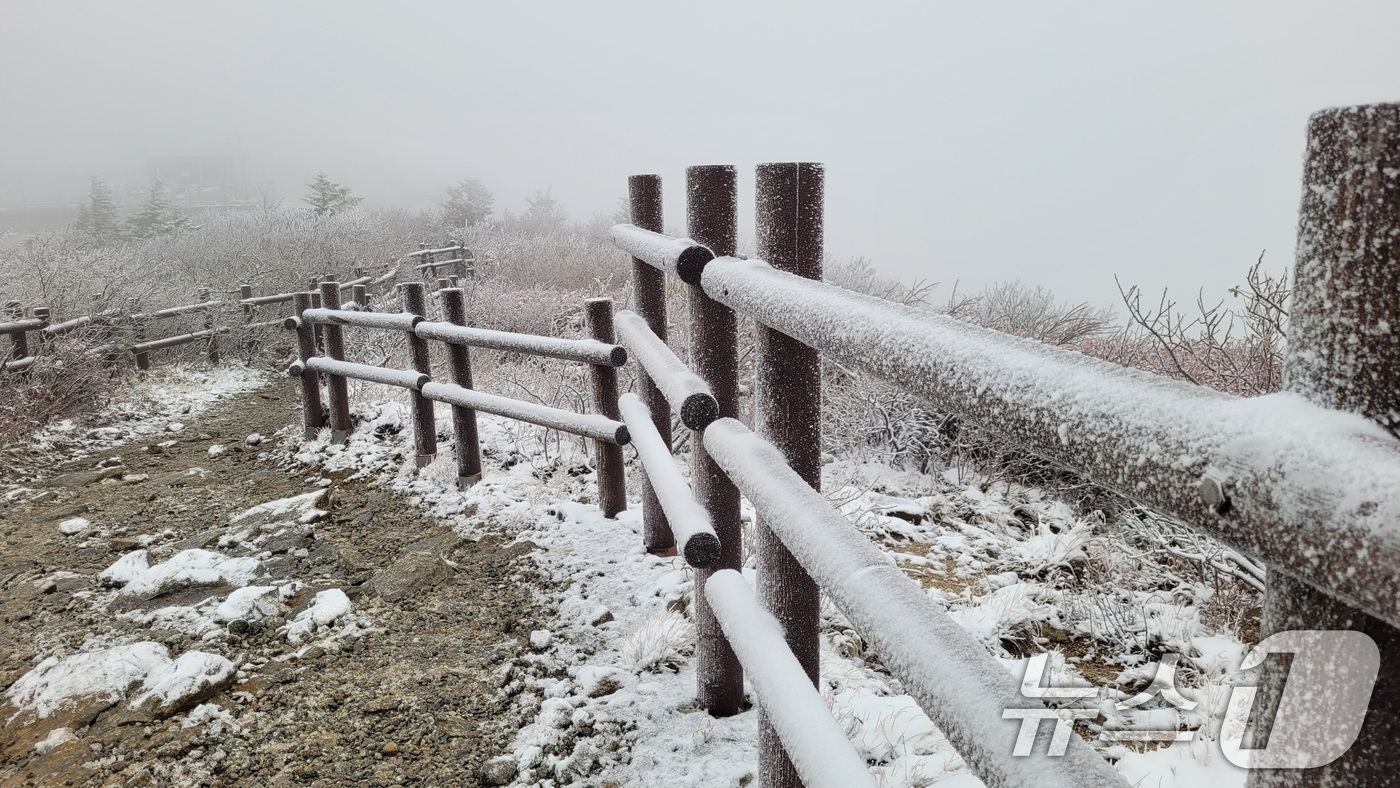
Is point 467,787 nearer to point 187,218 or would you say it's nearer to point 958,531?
point 958,531

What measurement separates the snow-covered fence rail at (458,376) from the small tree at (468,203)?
31.3 metres

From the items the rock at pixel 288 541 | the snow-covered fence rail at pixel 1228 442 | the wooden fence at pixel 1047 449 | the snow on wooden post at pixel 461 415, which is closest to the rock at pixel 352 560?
the rock at pixel 288 541

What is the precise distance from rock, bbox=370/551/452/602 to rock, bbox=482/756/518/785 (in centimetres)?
146

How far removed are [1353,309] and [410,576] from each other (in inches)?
159

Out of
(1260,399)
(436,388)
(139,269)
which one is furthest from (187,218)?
(1260,399)

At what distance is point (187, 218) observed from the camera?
131ft

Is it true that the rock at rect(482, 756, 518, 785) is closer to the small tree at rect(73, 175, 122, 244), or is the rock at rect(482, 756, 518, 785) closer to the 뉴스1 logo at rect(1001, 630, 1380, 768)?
the 뉴스1 logo at rect(1001, 630, 1380, 768)

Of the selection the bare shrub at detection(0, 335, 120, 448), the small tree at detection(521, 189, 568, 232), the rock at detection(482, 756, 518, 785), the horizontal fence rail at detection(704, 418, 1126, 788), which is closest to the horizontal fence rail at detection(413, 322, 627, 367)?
the rock at detection(482, 756, 518, 785)

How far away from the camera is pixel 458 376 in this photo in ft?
17.9

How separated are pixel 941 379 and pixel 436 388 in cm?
493

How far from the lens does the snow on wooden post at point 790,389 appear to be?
A: 191cm

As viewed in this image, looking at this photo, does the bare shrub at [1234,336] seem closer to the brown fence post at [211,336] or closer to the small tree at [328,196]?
the brown fence post at [211,336]

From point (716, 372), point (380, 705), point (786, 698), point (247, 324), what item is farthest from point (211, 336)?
point (786, 698)

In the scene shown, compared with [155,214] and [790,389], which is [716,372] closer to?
[790,389]
